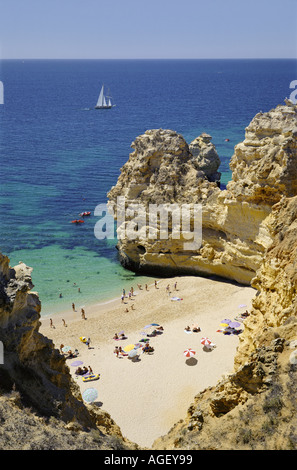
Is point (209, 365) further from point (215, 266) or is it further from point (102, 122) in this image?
point (102, 122)

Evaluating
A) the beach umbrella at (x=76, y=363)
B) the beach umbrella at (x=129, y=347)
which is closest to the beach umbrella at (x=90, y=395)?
→ the beach umbrella at (x=76, y=363)

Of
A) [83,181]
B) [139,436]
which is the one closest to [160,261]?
[139,436]

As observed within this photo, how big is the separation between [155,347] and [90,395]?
16.0ft

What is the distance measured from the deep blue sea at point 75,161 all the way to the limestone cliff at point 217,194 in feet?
9.56

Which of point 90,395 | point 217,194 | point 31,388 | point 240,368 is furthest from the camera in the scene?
point 217,194

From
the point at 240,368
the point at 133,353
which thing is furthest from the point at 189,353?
the point at 240,368

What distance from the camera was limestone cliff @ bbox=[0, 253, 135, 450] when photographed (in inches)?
323

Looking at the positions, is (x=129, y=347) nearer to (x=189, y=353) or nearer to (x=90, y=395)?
(x=189, y=353)

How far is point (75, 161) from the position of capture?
2354 inches

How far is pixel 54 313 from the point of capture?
88.8ft

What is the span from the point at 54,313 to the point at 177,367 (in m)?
9.42

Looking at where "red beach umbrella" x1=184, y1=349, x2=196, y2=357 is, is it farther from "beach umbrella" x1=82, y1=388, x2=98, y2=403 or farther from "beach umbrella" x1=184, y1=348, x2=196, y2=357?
"beach umbrella" x1=82, y1=388, x2=98, y2=403

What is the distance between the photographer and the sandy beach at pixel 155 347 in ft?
59.8

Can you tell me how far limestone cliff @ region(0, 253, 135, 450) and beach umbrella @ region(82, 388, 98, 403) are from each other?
6.88 meters
